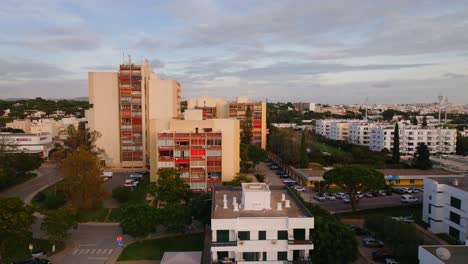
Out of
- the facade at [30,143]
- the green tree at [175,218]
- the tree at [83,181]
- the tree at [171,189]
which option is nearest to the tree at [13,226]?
the tree at [83,181]

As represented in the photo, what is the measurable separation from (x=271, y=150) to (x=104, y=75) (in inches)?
1463

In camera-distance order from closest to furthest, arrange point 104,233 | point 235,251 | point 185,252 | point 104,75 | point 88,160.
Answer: point 235,251, point 185,252, point 104,233, point 88,160, point 104,75

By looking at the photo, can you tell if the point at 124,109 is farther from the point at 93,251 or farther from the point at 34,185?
the point at 93,251

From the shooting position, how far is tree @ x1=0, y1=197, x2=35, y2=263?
2789 cm

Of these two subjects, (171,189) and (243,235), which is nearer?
(243,235)

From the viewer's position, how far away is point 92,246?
31.1 m

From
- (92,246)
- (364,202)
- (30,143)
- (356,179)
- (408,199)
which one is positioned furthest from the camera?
(30,143)

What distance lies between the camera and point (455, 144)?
258ft

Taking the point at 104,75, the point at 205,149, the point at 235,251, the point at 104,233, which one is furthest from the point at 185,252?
the point at 104,75

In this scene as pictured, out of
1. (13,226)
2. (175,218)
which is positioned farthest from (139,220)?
(13,226)

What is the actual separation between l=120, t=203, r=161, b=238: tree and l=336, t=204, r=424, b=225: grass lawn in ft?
63.2

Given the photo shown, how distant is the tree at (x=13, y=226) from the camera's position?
27891 mm

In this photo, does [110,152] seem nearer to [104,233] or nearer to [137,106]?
[137,106]

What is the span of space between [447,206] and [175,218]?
2474 cm
